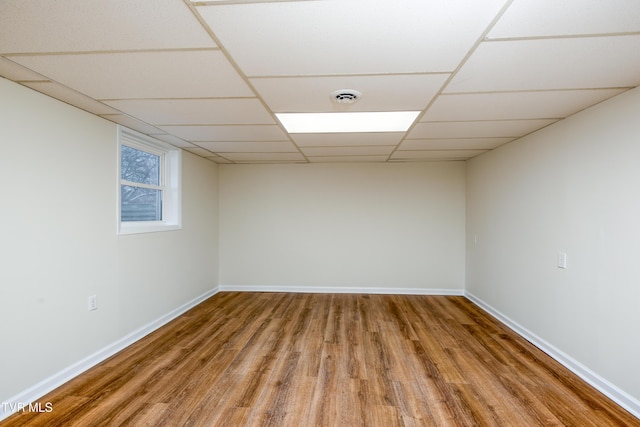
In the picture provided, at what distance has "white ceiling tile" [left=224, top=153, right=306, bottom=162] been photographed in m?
4.52

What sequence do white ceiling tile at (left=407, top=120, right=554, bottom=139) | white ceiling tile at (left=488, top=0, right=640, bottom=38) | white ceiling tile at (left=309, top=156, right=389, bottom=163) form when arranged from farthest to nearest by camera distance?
white ceiling tile at (left=309, top=156, right=389, bottom=163) < white ceiling tile at (left=407, top=120, right=554, bottom=139) < white ceiling tile at (left=488, top=0, right=640, bottom=38)

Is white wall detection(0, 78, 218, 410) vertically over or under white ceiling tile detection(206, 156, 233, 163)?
under

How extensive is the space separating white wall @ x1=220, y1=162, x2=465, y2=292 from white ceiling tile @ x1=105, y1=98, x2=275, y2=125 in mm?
2450

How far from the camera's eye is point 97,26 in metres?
1.45

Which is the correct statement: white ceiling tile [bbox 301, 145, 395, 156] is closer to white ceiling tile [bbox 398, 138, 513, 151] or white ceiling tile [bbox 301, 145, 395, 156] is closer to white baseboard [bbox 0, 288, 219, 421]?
white ceiling tile [bbox 398, 138, 513, 151]

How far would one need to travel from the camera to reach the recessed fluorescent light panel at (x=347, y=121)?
9.21 ft

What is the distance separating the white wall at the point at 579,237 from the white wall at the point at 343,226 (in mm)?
1166

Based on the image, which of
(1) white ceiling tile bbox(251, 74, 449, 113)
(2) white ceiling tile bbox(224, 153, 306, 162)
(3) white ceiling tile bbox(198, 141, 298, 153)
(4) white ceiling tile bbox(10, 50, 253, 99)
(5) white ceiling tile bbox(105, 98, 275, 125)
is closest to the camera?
(4) white ceiling tile bbox(10, 50, 253, 99)

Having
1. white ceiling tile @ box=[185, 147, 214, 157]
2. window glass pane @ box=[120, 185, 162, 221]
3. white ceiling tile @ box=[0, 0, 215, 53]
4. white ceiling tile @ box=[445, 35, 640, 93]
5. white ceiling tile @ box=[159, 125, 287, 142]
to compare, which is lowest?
window glass pane @ box=[120, 185, 162, 221]

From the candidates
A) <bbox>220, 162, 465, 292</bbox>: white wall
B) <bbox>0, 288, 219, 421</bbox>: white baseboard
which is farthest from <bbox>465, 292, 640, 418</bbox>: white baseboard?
<bbox>0, 288, 219, 421</bbox>: white baseboard

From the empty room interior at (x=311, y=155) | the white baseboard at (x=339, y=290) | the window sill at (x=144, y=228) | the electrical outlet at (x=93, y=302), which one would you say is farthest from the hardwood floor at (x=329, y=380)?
the white baseboard at (x=339, y=290)

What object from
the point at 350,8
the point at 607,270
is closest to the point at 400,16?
the point at 350,8

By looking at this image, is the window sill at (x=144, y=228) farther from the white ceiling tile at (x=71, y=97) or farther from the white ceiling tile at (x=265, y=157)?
the white ceiling tile at (x=265, y=157)

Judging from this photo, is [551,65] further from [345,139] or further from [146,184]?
[146,184]
